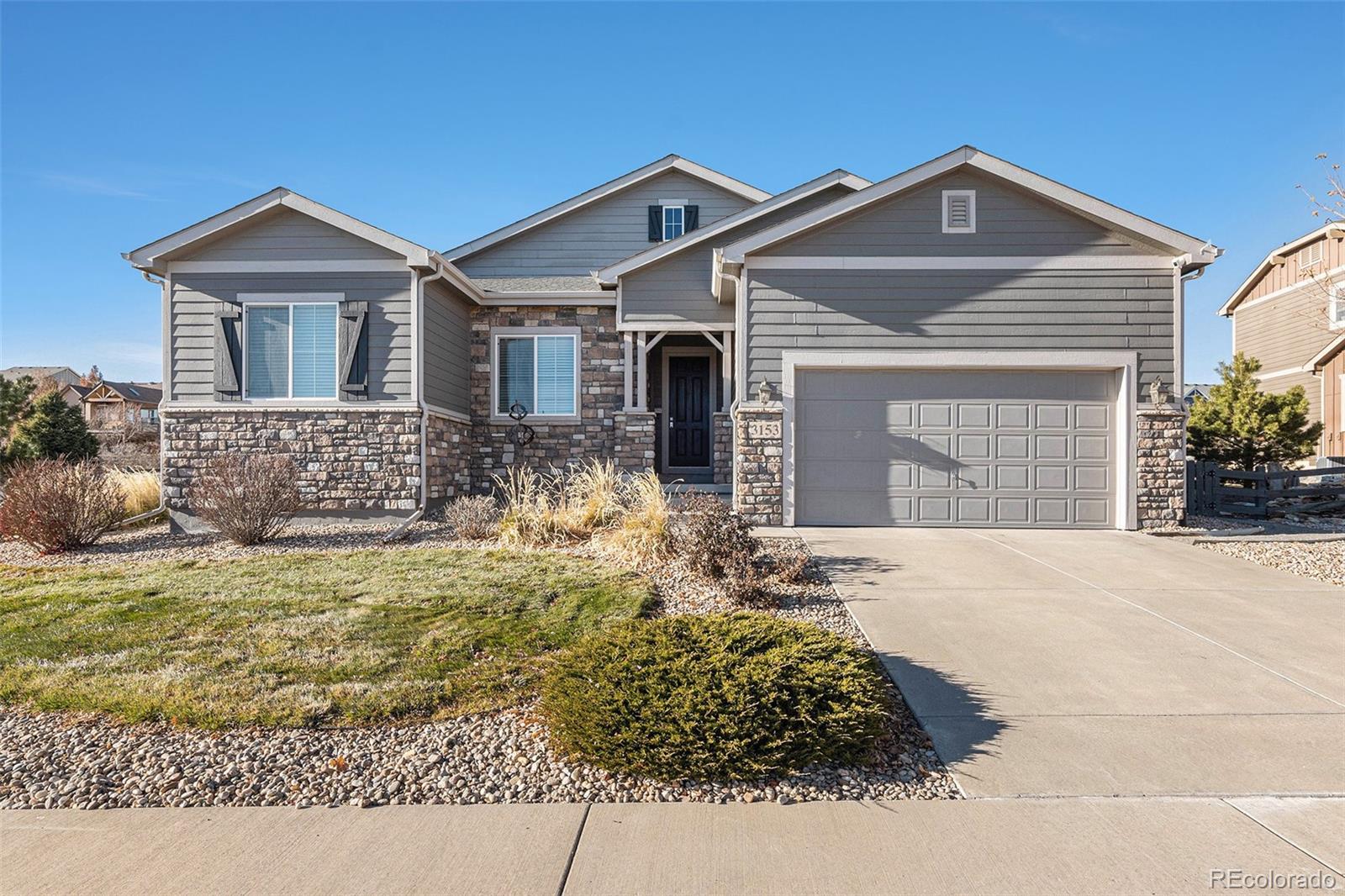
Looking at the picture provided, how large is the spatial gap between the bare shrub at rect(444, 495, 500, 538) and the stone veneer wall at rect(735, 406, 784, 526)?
3.29m

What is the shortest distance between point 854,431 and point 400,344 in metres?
6.70

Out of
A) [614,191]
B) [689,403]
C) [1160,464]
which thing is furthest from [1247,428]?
[614,191]

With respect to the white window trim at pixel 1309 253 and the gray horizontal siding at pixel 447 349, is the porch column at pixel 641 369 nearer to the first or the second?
the gray horizontal siding at pixel 447 349

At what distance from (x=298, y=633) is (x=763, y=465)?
6177mm

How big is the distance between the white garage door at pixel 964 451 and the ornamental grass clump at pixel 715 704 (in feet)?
20.1

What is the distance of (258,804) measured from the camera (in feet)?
9.52

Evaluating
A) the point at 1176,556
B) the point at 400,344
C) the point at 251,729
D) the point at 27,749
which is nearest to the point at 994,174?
the point at 1176,556

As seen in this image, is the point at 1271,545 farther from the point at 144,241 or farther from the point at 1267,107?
the point at 144,241

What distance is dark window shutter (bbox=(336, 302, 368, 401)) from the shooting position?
1048 centimetres

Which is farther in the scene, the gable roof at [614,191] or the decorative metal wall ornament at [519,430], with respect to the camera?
the gable roof at [614,191]

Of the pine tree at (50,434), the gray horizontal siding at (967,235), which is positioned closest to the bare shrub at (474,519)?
the gray horizontal siding at (967,235)

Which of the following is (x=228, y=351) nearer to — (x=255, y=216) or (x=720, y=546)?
(x=255, y=216)

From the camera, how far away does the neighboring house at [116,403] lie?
31.2 m

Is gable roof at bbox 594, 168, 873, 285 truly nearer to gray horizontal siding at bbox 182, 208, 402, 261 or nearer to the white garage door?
gray horizontal siding at bbox 182, 208, 402, 261
